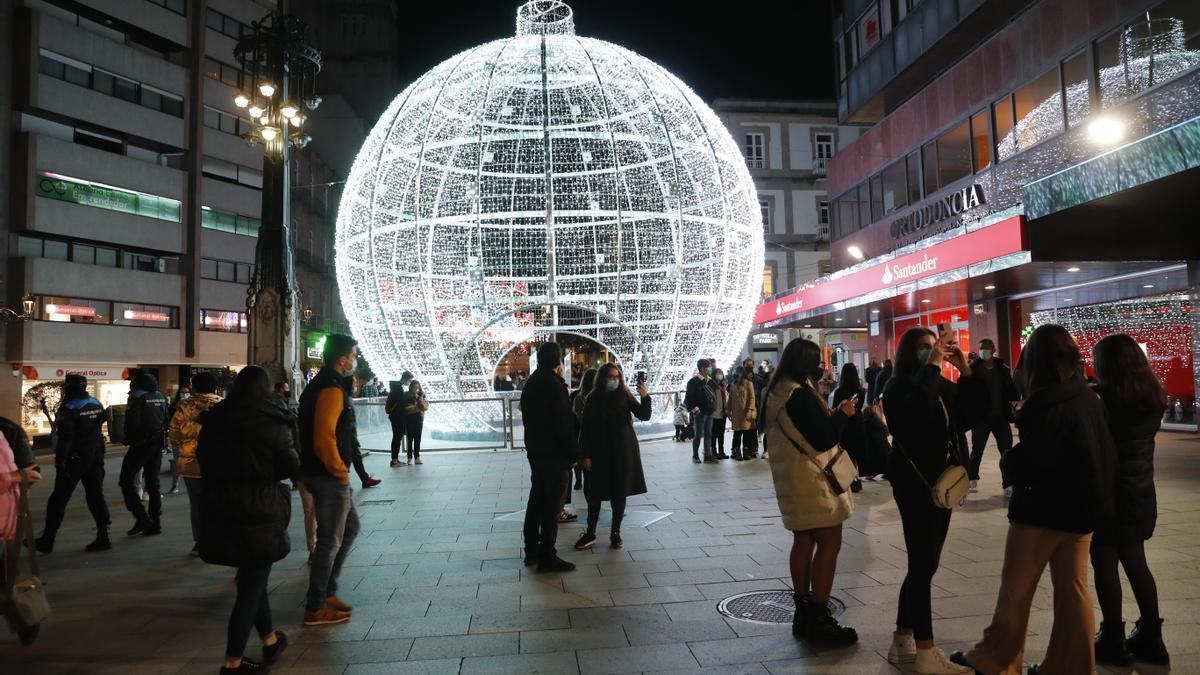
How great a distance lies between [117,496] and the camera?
35.2 ft

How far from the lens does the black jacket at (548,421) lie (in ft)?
19.2

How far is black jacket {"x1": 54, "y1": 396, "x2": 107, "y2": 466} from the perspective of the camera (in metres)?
7.14

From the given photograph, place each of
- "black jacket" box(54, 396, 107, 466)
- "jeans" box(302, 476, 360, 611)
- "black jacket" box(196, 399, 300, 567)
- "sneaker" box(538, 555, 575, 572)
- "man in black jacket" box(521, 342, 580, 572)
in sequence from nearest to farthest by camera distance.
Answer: "black jacket" box(196, 399, 300, 567) → "jeans" box(302, 476, 360, 611) → "sneaker" box(538, 555, 575, 572) → "man in black jacket" box(521, 342, 580, 572) → "black jacket" box(54, 396, 107, 466)

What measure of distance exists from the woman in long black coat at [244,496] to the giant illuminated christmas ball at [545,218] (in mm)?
9308

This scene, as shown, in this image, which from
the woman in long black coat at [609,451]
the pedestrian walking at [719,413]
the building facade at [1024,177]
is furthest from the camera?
the pedestrian walking at [719,413]

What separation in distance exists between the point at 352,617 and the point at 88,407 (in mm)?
4479

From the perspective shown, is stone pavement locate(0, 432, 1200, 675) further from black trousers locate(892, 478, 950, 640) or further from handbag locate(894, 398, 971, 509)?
handbag locate(894, 398, 971, 509)

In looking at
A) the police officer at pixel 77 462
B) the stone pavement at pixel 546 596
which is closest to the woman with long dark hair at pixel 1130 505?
the stone pavement at pixel 546 596

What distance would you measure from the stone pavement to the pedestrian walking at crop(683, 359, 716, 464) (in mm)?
3335

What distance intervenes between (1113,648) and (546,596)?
3191 millimetres

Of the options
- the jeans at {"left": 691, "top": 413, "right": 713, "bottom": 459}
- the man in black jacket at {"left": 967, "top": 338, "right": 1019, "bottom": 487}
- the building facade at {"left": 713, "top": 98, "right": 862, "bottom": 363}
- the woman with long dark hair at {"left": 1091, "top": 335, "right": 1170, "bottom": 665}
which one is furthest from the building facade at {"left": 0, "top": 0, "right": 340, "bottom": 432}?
the woman with long dark hair at {"left": 1091, "top": 335, "right": 1170, "bottom": 665}

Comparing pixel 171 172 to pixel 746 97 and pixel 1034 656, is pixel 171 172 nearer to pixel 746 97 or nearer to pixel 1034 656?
pixel 746 97

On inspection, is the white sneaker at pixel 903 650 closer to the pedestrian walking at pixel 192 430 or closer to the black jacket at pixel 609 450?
the black jacket at pixel 609 450

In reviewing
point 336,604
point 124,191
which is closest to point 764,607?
point 336,604
